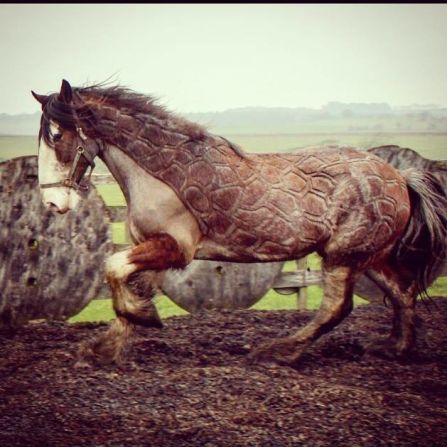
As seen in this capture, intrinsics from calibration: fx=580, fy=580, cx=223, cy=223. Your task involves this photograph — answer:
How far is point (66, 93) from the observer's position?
152 inches

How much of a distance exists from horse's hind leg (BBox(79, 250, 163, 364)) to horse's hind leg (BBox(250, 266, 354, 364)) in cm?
90

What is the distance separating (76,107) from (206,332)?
2.29 meters

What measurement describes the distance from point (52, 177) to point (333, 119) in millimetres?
5134

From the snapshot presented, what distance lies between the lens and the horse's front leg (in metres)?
3.89

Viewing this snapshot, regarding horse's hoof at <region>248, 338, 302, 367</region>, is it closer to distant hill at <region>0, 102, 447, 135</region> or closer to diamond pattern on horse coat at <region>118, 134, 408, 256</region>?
diamond pattern on horse coat at <region>118, 134, 408, 256</region>

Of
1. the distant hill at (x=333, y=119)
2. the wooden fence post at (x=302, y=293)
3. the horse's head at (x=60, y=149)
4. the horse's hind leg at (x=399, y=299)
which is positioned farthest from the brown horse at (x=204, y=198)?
the distant hill at (x=333, y=119)

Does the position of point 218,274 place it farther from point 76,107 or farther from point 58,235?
point 76,107

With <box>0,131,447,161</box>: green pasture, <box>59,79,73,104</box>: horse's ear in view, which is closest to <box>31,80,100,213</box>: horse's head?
<box>59,79,73,104</box>: horse's ear

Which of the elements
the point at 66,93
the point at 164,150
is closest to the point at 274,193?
the point at 164,150

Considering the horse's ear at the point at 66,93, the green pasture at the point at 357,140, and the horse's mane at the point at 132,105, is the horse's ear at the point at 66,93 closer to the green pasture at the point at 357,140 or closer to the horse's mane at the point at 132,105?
the horse's mane at the point at 132,105

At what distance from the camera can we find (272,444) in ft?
9.73

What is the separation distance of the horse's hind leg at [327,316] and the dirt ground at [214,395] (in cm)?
15

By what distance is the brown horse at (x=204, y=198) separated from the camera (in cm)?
395

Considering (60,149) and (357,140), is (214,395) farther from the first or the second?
(357,140)
